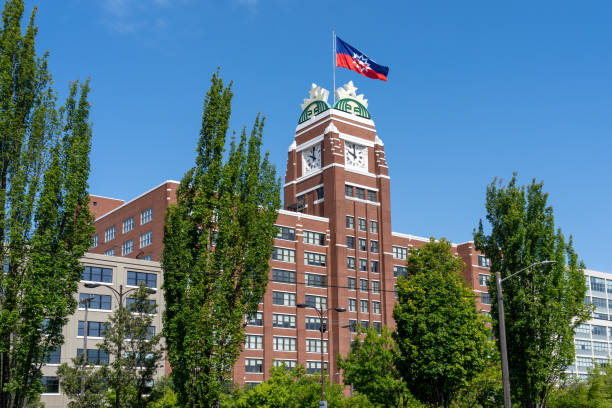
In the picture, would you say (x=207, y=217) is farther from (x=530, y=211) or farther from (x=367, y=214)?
(x=367, y=214)

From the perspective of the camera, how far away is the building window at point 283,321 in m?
85.2

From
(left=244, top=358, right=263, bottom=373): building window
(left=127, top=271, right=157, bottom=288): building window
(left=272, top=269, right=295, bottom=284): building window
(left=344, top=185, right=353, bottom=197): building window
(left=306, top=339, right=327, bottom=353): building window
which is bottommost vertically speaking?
(left=244, top=358, right=263, bottom=373): building window

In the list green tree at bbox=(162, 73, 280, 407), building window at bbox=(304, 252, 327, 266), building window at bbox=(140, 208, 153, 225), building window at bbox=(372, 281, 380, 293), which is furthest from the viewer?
building window at bbox=(372, 281, 380, 293)

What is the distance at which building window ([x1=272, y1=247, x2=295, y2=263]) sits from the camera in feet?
286

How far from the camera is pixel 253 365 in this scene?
270 ft

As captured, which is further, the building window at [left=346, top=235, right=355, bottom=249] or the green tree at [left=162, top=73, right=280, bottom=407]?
the building window at [left=346, top=235, right=355, bottom=249]

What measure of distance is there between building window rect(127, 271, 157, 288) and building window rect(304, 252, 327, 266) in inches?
818

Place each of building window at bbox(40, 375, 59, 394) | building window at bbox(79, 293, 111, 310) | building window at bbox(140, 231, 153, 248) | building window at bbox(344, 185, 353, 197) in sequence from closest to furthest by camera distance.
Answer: building window at bbox(40, 375, 59, 394) → building window at bbox(79, 293, 111, 310) → building window at bbox(140, 231, 153, 248) → building window at bbox(344, 185, 353, 197)

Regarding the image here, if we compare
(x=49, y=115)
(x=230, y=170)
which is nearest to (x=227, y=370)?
(x=230, y=170)

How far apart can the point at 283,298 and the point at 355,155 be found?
946 inches

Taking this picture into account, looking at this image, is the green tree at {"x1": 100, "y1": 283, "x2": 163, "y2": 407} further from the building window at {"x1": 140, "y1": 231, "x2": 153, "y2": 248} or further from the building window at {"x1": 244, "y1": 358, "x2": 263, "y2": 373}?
the building window at {"x1": 140, "y1": 231, "x2": 153, "y2": 248}

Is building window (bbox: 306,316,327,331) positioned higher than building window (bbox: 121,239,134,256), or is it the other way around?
building window (bbox: 121,239,134,256)

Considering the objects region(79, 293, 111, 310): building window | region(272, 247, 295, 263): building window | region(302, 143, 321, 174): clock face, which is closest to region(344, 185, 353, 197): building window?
region(302, 143, 321, 174): clock face

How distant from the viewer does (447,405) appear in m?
40.3
